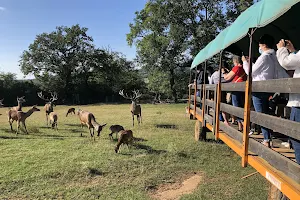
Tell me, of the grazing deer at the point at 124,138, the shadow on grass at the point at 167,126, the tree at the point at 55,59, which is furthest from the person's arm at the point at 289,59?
the tree at the point at 55,59

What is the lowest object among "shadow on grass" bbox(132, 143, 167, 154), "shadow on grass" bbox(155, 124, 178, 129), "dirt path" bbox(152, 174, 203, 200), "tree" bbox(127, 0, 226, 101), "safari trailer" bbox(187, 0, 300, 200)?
"dirt path" bbox(152, 174, 203, 200)

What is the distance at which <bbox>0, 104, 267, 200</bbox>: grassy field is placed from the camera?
5746 millimetres

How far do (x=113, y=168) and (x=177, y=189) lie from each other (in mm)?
1951

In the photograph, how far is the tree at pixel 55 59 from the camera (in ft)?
117

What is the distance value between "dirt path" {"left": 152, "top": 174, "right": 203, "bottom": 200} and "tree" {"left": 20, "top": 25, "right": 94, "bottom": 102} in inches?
1247

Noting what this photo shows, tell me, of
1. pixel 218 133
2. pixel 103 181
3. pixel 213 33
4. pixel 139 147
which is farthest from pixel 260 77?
pixel 213 33

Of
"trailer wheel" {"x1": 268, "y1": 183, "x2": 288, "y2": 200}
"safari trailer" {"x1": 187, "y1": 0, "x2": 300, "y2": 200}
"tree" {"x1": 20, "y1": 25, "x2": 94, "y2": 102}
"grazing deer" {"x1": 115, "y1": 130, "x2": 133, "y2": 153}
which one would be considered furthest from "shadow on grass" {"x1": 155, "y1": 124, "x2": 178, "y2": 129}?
"tree" {"x1": 20, "y1": 25, "x2": 94, "y2": 102}

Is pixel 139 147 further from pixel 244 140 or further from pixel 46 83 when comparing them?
pixel 46 83

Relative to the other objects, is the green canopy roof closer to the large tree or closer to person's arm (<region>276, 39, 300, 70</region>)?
person's arm (<region>276, 39, 300, 70</region>)

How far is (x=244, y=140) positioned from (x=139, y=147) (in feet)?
19.4

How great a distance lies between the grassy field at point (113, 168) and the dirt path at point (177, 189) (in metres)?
0.16

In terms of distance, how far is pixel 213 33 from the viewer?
27469 mm

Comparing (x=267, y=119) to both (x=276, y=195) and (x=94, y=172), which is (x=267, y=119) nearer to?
(x=276, y=195)

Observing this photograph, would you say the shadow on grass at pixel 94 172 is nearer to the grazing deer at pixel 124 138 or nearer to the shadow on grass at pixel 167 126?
the grazing deer at pixel 124 138
